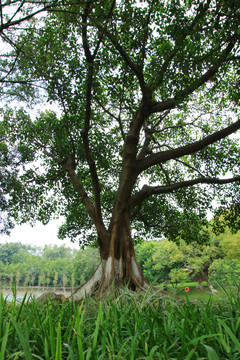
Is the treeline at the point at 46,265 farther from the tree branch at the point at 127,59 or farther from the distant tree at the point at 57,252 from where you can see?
the tree branch at the point at 127,59

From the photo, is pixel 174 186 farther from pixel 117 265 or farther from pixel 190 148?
pixel 117 265

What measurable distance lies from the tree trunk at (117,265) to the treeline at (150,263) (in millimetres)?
424

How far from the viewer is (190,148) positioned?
250 inches

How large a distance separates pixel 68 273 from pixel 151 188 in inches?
1766

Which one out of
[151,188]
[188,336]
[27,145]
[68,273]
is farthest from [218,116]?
[68,273]

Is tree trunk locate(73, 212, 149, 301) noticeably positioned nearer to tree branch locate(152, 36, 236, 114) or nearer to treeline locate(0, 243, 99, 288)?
tree branch locate(152, 36, 236, 114)

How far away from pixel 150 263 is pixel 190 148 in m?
32.9

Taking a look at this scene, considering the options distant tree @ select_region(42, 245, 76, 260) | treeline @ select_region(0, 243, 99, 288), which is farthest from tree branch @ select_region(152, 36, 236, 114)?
distant tree @ select_region(42, 245, 76, 260)

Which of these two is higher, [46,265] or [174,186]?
[174,186]

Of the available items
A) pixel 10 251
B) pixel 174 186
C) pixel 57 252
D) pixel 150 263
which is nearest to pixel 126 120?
pixel 174 186

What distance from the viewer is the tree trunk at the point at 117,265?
21.5 ft

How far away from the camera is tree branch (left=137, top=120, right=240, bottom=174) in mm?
5895

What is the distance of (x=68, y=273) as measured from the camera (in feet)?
158

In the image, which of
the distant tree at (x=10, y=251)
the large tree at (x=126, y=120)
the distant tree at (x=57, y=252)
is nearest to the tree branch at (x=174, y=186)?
the large tree at (x=126, y=120)
